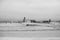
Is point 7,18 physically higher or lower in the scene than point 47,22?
higher

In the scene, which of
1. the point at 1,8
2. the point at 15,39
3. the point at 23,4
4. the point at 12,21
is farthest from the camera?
the point at 12,21

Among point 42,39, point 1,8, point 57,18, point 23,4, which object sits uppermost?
point 23,4

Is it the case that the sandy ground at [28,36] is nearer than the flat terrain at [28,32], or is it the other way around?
the sandy ground at [28,36]

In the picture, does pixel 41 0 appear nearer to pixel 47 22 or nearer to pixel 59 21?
pixel 47 22

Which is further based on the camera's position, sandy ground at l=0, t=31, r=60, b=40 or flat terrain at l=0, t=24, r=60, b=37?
flat terrain at l=0, t=24, r=60, b=37

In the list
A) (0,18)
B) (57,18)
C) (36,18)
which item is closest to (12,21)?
(0,18)

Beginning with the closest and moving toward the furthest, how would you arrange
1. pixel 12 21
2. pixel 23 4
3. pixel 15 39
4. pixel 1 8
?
pixel 15 39 < pixel 1 8 < pixel 23 4 < pixel 12 21

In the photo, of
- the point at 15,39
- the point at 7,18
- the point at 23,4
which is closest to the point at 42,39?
the point at 15,39

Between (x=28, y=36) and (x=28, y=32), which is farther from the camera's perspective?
(x=28, y=32)

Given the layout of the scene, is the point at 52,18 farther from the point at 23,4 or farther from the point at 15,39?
the point at 15,39

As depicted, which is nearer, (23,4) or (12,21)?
(23,4)
